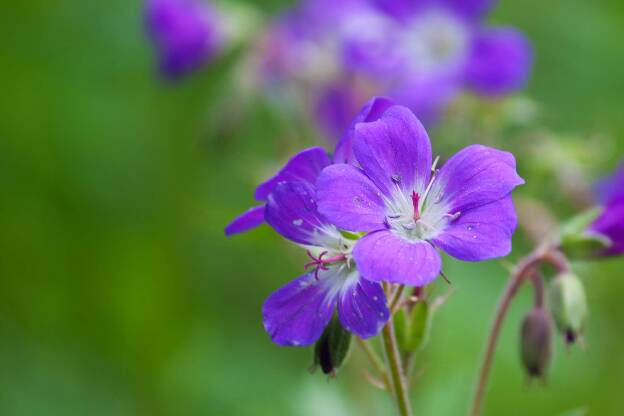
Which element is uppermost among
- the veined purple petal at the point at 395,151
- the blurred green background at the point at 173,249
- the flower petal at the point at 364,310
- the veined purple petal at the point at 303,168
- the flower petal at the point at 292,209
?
the veined purple petal at the point at 395,151

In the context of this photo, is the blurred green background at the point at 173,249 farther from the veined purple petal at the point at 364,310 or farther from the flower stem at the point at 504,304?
the veined purple petal at the point at 364,310

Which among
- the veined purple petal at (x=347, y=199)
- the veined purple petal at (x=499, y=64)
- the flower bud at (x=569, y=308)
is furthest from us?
the veined purple petal at (x=499, y=64)

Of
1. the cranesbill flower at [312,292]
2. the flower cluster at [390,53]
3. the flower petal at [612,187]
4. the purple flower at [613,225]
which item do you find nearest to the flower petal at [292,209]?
the cranesbill flower at [312,292]

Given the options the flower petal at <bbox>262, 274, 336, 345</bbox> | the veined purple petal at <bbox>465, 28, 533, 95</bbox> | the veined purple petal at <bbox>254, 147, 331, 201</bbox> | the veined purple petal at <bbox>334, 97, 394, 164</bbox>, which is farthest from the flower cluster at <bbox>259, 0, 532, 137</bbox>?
the flower petal at <bbox>262, 274, 336, 345</bbox>

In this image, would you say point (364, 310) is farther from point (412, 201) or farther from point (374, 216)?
point (412, 201)

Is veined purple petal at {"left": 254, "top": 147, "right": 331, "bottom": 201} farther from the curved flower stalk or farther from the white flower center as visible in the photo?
the white flower center

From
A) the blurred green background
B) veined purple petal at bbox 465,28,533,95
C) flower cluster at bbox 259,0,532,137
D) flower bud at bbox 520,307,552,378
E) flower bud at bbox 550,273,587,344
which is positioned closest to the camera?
flower bud at bbox 550,273,587,344

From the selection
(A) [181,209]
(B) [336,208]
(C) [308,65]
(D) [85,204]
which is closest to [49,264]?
(D) [85,204]
